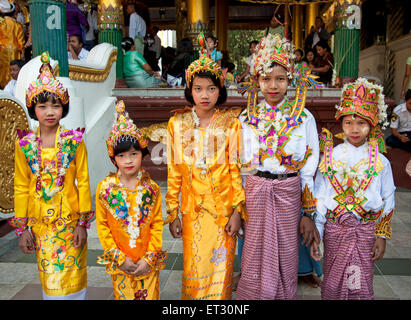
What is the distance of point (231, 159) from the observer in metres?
2.47

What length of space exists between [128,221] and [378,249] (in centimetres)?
159

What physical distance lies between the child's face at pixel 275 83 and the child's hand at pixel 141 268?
1308mm

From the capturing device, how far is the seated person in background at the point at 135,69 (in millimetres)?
7625

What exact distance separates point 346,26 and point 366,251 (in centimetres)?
585

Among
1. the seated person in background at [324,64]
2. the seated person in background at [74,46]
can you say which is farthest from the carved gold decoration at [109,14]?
the seated person in background at [324,64]

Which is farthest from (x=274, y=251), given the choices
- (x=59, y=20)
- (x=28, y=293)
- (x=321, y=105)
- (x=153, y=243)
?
(x=321, y=105)

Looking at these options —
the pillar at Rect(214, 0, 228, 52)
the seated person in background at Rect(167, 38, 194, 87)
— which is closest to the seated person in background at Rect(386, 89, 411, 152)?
the seated person in background at Rect(167, 38, 194, 87)

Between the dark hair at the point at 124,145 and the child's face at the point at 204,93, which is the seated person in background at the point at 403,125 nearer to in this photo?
the child's face at the point at 204,93

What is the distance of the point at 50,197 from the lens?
2373mm

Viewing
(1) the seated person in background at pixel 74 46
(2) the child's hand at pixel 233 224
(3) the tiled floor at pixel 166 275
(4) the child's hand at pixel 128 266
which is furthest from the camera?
(1) the seated person in background at pixel 74 46

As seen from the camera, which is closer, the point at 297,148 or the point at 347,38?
the point at 297,148

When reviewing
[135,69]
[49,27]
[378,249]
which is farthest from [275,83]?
[135,69]

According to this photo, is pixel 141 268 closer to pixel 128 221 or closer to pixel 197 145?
pixel 128 221

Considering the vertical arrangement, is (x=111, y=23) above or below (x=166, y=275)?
above
